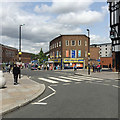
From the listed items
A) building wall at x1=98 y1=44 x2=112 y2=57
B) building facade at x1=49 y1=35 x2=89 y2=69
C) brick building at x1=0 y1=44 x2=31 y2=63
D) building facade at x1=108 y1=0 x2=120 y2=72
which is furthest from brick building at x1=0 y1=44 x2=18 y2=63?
building facade at x1=108 y1=0 x2=120 y2=72

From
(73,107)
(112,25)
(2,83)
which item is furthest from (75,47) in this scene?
(73,107)

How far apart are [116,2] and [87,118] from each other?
86.7 ft

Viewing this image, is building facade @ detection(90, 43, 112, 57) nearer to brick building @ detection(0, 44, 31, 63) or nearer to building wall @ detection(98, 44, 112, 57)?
building wall @ detection(98, 44, 112, 57)

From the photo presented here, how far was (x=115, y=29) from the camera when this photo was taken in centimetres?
2750

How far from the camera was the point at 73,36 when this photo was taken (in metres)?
48.7

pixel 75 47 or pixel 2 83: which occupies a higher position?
pixel 75 47

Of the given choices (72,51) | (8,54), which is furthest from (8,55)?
(72,51)

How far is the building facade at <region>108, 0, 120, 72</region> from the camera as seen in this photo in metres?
26.9

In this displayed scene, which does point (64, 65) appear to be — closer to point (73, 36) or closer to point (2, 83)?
point (73, 36)

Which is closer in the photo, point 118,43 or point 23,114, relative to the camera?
point 23,114

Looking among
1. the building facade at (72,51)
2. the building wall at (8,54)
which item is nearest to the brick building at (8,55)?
the building wall at (8,54)

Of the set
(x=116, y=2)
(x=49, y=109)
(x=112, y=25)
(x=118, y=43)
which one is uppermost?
(x=116, y=2)

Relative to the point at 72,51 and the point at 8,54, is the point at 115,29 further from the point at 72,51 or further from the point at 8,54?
the point at 8,54

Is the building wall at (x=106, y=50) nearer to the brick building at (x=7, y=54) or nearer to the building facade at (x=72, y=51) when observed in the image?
the building facade at (x=72, y=51)
